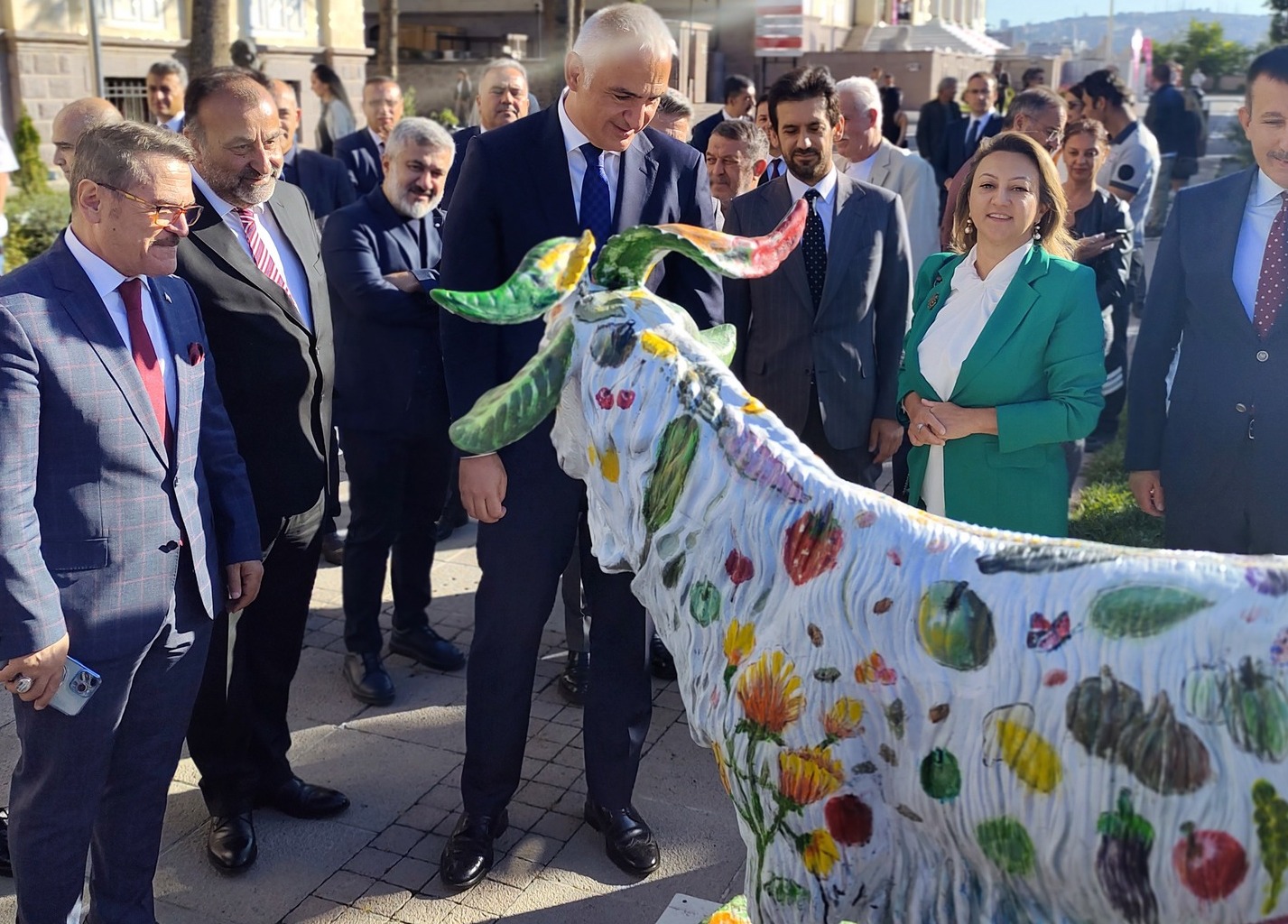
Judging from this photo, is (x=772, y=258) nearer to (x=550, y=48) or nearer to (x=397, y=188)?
(x=397, y=188)

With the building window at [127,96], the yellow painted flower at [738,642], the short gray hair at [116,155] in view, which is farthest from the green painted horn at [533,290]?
the building window at [127,96]

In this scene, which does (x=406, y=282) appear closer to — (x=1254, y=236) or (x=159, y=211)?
(x=159, y=211)

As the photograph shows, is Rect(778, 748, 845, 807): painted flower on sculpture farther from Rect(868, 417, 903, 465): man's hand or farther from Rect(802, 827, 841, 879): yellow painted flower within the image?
Rect(868, 417, 903, 465): man's hand

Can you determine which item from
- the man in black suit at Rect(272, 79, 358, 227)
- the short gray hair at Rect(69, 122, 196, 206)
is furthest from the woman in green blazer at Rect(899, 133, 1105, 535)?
the man in black suit at Rect(272, 79, 358, 227)

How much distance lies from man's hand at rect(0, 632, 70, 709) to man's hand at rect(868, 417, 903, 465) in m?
2.75

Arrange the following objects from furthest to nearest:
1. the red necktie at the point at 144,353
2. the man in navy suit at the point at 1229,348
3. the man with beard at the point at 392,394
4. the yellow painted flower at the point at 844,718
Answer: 1. the man with beard at the point at 392,394
2. the man in navy suit at the point at 1229,348
3. the red necktie at the point at 144,353
4. the yellow painted flower at the point at 844,718

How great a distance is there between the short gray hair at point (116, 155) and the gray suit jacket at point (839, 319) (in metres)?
2.16

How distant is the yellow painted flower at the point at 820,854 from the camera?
2.15 meters

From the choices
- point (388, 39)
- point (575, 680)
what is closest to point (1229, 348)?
point (575, 680)

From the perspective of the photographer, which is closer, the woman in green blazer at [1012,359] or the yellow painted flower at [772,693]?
the yellow painted flower at [772,693]

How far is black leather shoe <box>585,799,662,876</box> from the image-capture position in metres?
3.47

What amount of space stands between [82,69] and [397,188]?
1508 cm

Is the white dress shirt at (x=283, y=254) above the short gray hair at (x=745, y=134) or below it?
below

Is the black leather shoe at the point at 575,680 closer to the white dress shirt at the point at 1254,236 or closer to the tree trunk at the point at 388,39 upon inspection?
the white dress shirt at the point at 1254,236
